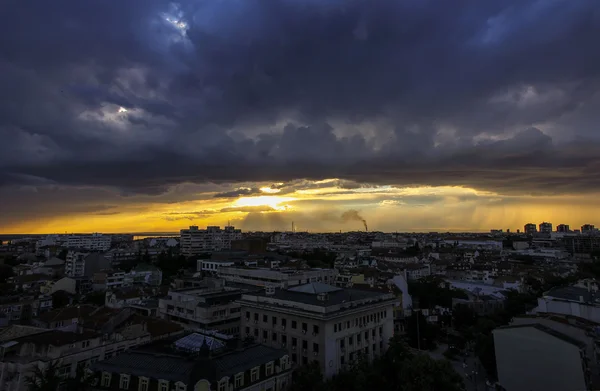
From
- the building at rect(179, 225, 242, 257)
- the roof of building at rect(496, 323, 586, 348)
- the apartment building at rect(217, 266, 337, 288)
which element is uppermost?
the building at rect(179, 225, 242, 257)

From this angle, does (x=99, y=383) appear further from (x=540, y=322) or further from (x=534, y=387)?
(x=540, y=322)

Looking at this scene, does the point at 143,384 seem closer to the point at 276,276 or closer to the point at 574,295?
the point at 276,276

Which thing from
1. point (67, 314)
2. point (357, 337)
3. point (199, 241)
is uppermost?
point (199, 241)

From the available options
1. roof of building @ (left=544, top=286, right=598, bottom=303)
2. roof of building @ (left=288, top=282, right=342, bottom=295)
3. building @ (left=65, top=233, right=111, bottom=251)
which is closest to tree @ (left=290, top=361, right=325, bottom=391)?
roof of building @ (left=288, top=282, right=342, bottom=295)

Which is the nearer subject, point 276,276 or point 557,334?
point 557,334

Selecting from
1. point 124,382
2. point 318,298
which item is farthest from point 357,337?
point 124,382

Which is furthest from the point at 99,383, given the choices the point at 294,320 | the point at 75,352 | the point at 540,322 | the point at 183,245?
the point at 183,245

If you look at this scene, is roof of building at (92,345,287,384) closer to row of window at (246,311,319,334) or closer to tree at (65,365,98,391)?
tree at (65,365,98,391)
